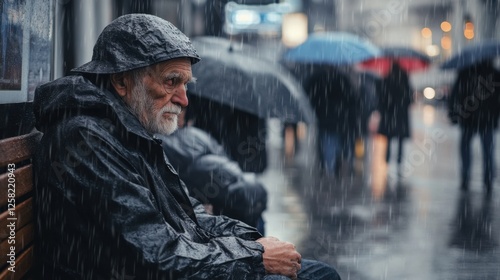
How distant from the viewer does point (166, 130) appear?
3146 millimetres

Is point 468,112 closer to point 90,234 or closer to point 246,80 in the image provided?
point 246,80

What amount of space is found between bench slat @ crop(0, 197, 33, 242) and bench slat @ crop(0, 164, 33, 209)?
38 millimetres

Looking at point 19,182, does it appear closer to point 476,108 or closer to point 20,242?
point 20,242

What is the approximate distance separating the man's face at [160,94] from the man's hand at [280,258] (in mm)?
653

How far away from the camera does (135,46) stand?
292cm

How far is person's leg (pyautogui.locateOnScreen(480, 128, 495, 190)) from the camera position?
437 inches

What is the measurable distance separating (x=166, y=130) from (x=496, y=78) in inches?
370

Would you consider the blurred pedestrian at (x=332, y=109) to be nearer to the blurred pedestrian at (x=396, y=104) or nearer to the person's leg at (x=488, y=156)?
the blurred pedestrian at (x=396, y=104)

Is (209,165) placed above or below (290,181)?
above

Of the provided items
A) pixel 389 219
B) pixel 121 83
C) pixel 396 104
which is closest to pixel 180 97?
pixel 121 83

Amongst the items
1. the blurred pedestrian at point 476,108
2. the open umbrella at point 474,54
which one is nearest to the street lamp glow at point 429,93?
the open umbrella at point 474,54

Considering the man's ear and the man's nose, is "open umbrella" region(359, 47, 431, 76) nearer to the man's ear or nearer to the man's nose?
the man's nose

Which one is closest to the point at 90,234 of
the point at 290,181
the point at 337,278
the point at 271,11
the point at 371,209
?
the point at 337,278

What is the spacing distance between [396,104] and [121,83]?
36.1ft
